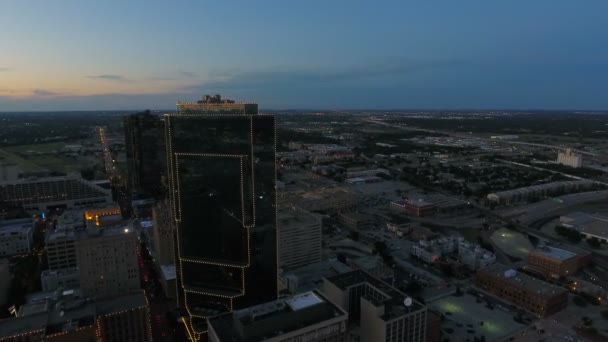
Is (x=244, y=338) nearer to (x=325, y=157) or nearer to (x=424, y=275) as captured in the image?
(x=424, y=275)

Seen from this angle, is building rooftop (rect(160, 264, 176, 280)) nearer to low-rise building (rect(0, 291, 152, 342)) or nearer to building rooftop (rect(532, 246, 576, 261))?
low-rise building (rect(0, 291, 152, 342))

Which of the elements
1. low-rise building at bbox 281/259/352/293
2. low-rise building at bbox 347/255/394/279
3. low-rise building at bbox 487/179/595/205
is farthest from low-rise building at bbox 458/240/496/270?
low-rise building at bbox 487/179/595/205

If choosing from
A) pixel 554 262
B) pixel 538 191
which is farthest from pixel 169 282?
pixel 538 191

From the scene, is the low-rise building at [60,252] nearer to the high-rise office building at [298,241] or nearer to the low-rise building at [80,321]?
the low-rise building at [80,321]

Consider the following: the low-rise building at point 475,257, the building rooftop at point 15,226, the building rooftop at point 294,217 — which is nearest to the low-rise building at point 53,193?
the building rooftop at point 15,226

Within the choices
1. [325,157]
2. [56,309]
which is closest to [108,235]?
[56,309]

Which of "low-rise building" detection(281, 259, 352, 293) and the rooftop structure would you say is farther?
"low-rise building" detection(281, 259, 352, 293)

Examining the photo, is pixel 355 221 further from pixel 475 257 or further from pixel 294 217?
pixel 475 257
